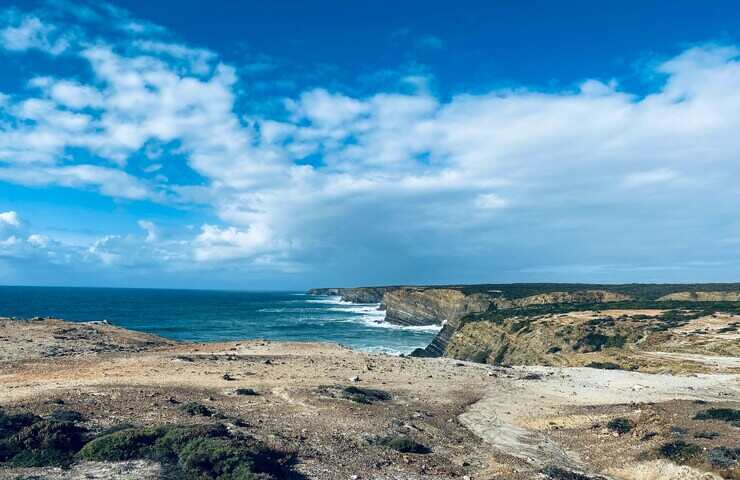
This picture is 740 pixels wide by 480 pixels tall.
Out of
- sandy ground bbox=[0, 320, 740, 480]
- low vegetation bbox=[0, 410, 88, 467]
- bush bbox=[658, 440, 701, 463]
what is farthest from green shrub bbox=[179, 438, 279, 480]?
bush bbox=[658, 440, 701, 463]

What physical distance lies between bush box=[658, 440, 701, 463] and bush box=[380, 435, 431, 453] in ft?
23.3

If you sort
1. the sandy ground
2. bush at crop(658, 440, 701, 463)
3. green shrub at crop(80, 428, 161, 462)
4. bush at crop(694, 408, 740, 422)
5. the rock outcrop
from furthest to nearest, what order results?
1. the rock outcrop
2. bush at crop(694, 408, 740, 422)
3. bush at crop(658, 440, 701, 463)
4. the sandy ground
5. green shrub at crop(80, 428, 161, 462)

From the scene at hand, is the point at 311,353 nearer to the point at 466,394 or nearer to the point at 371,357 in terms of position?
the point at 371,357

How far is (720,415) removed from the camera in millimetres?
19891

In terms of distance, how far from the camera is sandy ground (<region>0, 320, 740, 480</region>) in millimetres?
14547

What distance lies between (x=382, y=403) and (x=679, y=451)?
10.9m

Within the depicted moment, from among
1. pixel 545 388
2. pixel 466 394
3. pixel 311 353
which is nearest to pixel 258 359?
pixel 311 353

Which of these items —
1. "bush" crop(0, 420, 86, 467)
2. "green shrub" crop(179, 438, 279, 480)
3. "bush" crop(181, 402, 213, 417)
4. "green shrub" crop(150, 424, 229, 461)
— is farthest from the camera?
"bush" crop(181, 402, 213, 417)

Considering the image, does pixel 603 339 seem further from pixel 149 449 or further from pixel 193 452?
pixel 149 449

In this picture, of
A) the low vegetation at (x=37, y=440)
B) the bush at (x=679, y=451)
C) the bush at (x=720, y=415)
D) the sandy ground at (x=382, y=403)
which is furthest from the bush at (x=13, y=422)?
the bush at (x=720, y=415)

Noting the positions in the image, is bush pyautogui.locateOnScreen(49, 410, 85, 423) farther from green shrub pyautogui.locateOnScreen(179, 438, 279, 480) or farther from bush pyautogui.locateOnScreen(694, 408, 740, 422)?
bush pyautogui.locateOnScreen(694, 408, 740, 422)

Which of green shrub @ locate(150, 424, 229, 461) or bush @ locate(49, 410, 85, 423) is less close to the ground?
bush @ locate(49, 410, 85, 423)

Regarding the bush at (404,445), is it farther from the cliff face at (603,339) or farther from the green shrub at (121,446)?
the cliff face at (603,339)

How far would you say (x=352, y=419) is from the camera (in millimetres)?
18375
